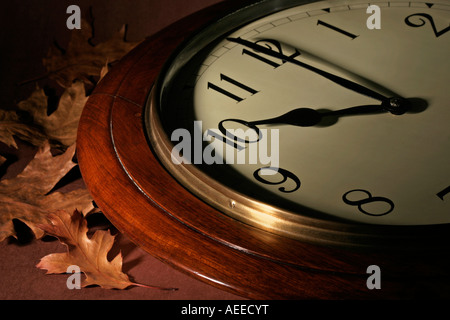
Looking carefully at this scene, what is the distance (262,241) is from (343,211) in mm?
128

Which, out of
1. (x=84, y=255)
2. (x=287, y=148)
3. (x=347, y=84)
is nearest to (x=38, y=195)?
(x=84, y=255)

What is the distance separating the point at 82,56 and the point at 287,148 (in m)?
0.78

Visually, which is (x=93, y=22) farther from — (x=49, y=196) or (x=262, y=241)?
(x=262, y=241)

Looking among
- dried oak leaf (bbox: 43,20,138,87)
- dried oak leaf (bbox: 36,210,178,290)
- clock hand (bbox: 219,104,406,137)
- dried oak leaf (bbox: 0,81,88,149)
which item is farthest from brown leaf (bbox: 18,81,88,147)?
clock hand (bbox: 219,104,406,137)

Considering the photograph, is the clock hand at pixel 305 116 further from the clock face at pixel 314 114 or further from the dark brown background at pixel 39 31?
the dark brown background at pixel 39 31

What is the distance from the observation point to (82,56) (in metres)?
1.48

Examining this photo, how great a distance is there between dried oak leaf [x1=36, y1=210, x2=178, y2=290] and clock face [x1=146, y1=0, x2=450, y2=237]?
186 mm

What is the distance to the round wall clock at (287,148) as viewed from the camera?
0.74 m

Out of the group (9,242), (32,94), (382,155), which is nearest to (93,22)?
(32,94)

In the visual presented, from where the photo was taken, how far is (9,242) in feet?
3.34

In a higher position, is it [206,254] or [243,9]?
[243,9]

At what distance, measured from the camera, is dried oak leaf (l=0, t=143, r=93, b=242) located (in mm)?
1033
